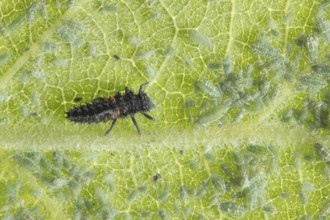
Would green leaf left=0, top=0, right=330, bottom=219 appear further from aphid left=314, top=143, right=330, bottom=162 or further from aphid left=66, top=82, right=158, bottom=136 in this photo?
aphid left=66, top=82, right=158, bottom=136

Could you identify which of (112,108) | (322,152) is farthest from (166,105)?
(322,152)

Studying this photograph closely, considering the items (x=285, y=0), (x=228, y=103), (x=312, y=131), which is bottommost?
(x=312, y=131)

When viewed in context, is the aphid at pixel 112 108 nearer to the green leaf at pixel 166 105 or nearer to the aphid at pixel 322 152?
the green leaf at pixel 166 105

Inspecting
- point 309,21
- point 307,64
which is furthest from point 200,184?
point 309,21

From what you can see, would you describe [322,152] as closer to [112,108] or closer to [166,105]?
[166,105]

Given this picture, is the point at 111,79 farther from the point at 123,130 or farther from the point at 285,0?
the point at 285,0
